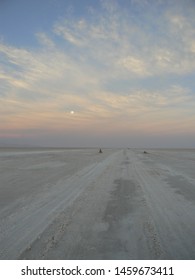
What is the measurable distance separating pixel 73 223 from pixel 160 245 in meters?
2.17

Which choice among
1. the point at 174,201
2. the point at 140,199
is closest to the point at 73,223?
the point at 140,199

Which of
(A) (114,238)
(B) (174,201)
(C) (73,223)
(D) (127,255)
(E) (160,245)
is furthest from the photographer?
(B) (174,201)

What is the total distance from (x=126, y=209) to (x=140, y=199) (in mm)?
1433

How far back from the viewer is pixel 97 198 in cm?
920
